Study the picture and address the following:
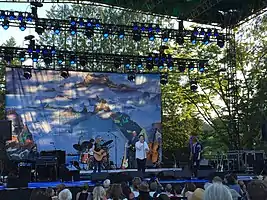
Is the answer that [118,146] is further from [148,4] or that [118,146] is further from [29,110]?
[148,4]

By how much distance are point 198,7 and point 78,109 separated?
658 centimetres

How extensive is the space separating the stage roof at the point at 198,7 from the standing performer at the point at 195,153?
237 inches

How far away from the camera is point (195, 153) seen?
46.5 ft

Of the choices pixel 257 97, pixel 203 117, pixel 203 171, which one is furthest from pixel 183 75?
pixel 203 171

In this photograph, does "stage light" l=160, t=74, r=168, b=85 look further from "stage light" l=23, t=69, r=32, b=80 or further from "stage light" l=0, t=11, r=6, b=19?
"stage light" l=0, t=11, r=6, b=19

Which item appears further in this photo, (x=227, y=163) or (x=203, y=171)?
(x=227, y=163)

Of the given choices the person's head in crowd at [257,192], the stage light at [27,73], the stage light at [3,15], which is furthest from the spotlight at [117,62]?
the person's head in crowd at [257,192]

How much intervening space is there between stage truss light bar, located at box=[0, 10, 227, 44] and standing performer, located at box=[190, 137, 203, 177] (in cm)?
516

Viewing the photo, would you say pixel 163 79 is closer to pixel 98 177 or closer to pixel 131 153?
pixel 131 153

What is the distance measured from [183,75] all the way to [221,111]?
9.72 feet

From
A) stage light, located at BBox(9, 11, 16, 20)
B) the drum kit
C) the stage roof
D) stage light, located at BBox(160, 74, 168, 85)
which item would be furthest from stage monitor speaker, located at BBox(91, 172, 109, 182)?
stage light, located at BBox(160, 74, 168, 85)

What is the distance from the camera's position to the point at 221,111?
926 inches

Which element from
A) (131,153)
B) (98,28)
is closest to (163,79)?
(131,153)

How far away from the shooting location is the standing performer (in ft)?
46.5
